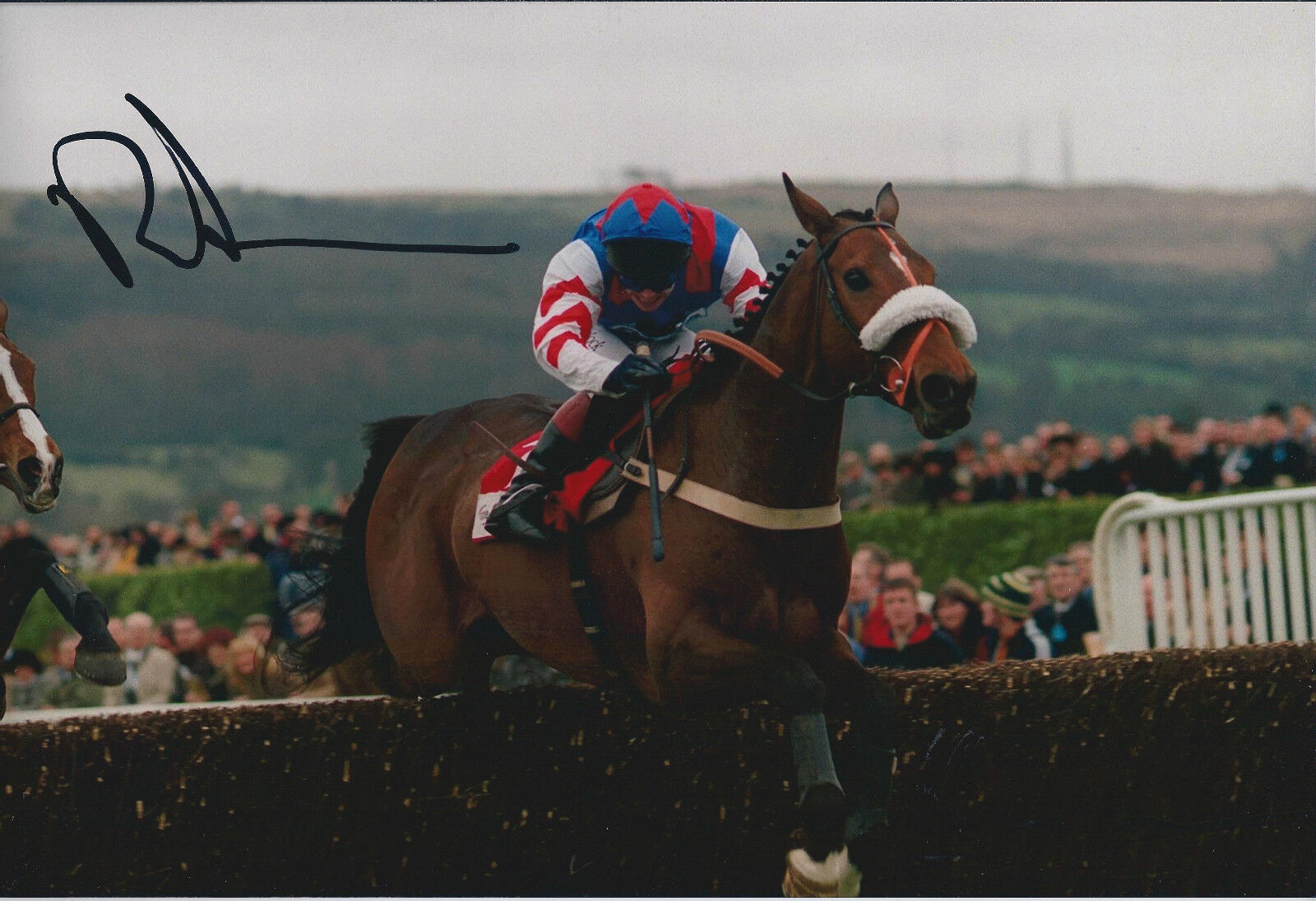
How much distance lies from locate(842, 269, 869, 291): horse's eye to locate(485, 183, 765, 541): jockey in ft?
1.58

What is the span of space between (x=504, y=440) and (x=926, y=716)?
1633 mm

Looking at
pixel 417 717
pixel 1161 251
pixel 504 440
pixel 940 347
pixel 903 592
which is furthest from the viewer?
pixel 1161 251

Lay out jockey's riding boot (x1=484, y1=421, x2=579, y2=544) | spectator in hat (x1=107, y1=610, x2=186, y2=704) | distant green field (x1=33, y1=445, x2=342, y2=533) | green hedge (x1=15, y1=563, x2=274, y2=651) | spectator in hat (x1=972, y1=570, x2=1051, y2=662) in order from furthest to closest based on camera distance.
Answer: distant green field (x1=33, y1=445, x2=342, y2=533) → green hedge (x1=15, y1=563, x2=274, y2=651) → spectator in hat (x1=107, y1=610, x2=186, y2=704) → spectator in hat (x1=972, y1=570, x2=1051, y2=662) → jockey's riding boot (x1=484, y1=421, x2=579, y2=544)

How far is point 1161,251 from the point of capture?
14094 millimetres

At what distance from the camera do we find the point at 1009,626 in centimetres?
670

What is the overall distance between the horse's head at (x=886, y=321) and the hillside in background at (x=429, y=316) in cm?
867

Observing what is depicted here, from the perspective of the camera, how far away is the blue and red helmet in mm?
4098

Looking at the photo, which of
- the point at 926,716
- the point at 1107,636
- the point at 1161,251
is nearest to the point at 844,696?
the point at 926,716

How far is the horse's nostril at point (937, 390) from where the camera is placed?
3281 millimetres

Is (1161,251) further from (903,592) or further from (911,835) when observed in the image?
(911,835)

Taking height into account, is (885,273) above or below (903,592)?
above

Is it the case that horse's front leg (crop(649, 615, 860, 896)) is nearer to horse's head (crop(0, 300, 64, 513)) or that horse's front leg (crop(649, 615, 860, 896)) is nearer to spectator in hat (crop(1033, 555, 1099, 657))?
horse's head (crop(0, 300, 64, 513))

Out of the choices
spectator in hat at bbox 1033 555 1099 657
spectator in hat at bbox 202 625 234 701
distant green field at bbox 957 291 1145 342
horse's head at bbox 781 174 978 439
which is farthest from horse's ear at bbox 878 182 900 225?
distant green field at bbox 957 291 1145 342

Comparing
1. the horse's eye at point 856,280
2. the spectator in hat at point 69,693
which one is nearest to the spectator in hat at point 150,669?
the spectator in hat at point 69,693
